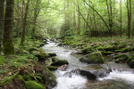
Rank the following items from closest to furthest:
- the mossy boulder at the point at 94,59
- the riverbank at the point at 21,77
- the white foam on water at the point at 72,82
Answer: the riverbank at the point at 21,77
the white foam on water at the point at 72,82
the mossy boulder at the point at 94,59

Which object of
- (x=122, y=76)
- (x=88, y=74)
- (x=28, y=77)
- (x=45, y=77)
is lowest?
(x=122, y=76)

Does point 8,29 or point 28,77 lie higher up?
point 8,29

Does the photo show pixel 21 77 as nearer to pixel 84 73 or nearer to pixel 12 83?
pixel 12 83

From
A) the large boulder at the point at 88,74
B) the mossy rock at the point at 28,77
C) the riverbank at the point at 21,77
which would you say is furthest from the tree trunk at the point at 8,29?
the large boulder at the point at 88,74

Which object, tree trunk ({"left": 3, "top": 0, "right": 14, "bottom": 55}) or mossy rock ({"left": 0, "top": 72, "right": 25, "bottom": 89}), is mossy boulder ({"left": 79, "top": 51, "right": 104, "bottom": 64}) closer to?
tree trunk ({"left": 3, "top": 0, "right": 14, "bottom": 55})

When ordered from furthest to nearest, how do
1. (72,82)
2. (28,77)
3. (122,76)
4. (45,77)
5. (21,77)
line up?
(122,76) → (72,82) → (45,77) → (28,77) → (21,77)

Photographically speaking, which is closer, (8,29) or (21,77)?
(21,77)

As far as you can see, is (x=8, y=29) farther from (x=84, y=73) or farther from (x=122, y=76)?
(x=122, y=76)

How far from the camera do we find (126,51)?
954 centimetres

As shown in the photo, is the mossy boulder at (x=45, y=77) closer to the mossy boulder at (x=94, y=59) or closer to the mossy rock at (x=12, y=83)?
the mossy rock at (x=12, y=83)

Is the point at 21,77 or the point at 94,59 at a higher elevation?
the point at 21,77

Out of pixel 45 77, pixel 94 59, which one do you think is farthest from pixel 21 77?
pixel 94 59

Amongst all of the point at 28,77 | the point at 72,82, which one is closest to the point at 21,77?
the point at 28,77

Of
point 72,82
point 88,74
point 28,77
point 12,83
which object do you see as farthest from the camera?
point 88,74
